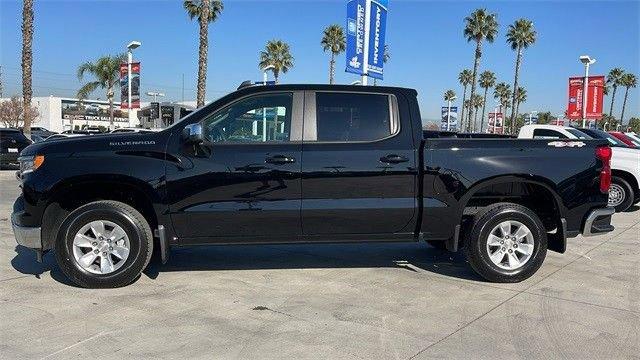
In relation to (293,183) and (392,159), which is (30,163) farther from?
(392,159)

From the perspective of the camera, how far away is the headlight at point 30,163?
5.07m

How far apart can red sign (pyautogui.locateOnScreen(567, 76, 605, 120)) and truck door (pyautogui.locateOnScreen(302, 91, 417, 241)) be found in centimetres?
2747

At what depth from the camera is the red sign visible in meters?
29.1

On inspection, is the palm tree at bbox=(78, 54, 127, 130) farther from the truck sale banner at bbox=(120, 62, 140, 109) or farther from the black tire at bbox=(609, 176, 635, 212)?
the black tire at bbox=(609, 176, 635, 212)

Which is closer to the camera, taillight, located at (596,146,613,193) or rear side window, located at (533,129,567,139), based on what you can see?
taillight, located at (596,146,613,193)

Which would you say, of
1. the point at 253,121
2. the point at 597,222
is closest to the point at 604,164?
the point at 597,222

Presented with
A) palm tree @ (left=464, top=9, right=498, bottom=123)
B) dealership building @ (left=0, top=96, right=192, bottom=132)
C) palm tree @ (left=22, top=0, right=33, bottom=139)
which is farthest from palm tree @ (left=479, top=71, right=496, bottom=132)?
palm tree @ (left=22, top=0, right=33, bottom=139)

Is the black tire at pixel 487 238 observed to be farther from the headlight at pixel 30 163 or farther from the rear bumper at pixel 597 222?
the headlight at pixel 30 163

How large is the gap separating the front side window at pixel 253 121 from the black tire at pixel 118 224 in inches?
41.9

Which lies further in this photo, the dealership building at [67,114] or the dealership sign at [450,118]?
the dealership building at [67,114]

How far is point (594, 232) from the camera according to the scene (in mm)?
5695

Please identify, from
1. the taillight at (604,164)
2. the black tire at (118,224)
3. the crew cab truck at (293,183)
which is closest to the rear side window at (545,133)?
the taillight at (604,164)

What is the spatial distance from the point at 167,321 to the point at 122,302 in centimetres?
68

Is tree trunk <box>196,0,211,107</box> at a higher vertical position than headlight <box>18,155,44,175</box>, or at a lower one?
higher
